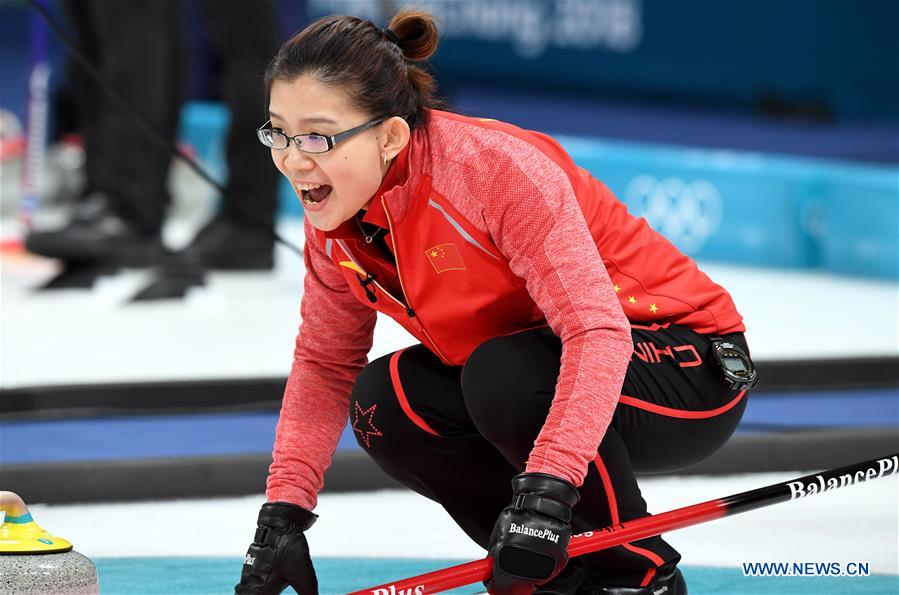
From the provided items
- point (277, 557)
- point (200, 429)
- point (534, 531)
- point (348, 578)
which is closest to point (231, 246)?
point (200, 429)

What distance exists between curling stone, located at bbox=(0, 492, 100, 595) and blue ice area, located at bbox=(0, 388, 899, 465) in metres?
0.89

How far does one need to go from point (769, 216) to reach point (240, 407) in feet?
9.45

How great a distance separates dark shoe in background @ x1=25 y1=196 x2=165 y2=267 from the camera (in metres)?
4.59

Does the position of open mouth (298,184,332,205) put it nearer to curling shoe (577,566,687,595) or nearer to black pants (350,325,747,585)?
black pants (350,325,747,585)

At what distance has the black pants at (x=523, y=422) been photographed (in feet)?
5.70

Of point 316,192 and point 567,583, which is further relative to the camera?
point 567,583

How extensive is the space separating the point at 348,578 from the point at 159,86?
108 inches

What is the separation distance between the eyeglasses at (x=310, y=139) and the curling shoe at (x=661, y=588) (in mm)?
626

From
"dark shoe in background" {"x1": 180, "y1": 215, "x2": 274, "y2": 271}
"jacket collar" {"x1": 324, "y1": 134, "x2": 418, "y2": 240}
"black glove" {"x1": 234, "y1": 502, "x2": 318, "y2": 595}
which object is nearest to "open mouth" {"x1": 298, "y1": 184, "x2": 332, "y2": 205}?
"jacket collar" {"x1": 324, "y1": 134, "x2": 418, "y2": 240}

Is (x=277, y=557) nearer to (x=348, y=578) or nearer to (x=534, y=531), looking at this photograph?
(x=348, y=578)

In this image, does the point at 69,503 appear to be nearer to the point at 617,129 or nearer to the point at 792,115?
the point at 617,129

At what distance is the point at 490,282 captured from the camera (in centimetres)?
177

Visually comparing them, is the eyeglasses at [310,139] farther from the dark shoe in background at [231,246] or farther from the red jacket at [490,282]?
the dark shoe in background at [231,246]

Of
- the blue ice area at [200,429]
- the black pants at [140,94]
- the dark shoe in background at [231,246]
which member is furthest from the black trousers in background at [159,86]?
the blue ice area at [200,429]
